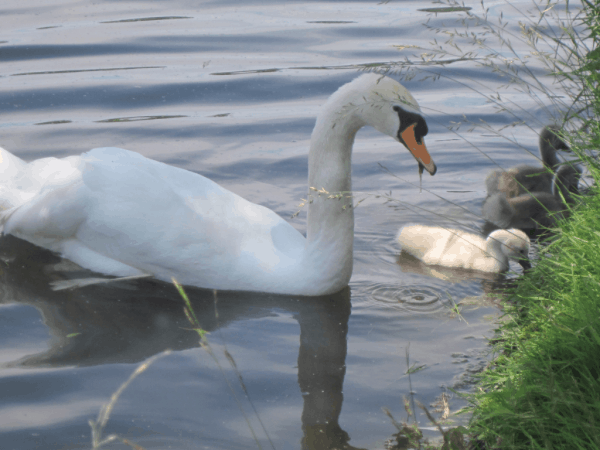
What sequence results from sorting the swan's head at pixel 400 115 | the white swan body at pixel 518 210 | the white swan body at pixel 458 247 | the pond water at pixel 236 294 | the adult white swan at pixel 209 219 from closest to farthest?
the pond water at pixel 236 294 → the swan's head at pixel 400 115 → the adult white swan at pixel 209 219 → the white swan body at pixel 458 247 → the white swan body at pixel 518 210

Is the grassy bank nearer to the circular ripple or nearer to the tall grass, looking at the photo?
the tall grass

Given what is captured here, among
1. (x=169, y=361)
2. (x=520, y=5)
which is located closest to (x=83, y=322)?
(x=169, y=361)

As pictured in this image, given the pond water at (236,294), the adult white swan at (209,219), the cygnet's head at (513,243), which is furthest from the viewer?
the cygnet's head at (513,243)

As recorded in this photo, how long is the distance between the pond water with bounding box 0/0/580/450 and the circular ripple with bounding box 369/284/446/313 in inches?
0.7

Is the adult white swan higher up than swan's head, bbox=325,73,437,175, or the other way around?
→ swan's head, bbox=325,73,437,175

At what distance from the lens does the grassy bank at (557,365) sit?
2355 millimetres

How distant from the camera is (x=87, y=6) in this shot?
11.5 metres

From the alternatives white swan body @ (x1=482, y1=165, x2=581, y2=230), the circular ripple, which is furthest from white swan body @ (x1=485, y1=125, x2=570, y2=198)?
the circular ripple

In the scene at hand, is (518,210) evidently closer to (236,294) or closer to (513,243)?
(513,243)

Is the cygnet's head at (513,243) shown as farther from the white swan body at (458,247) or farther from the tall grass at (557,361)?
the tall grass at (557,361)

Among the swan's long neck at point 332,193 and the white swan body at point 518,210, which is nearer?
the swan's long neck at point 332,193

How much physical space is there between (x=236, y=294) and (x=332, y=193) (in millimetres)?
842

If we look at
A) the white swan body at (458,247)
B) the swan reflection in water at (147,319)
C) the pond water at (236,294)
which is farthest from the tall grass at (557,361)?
the white swan body at (458,247)

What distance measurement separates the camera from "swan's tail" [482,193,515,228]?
5.81 metres
